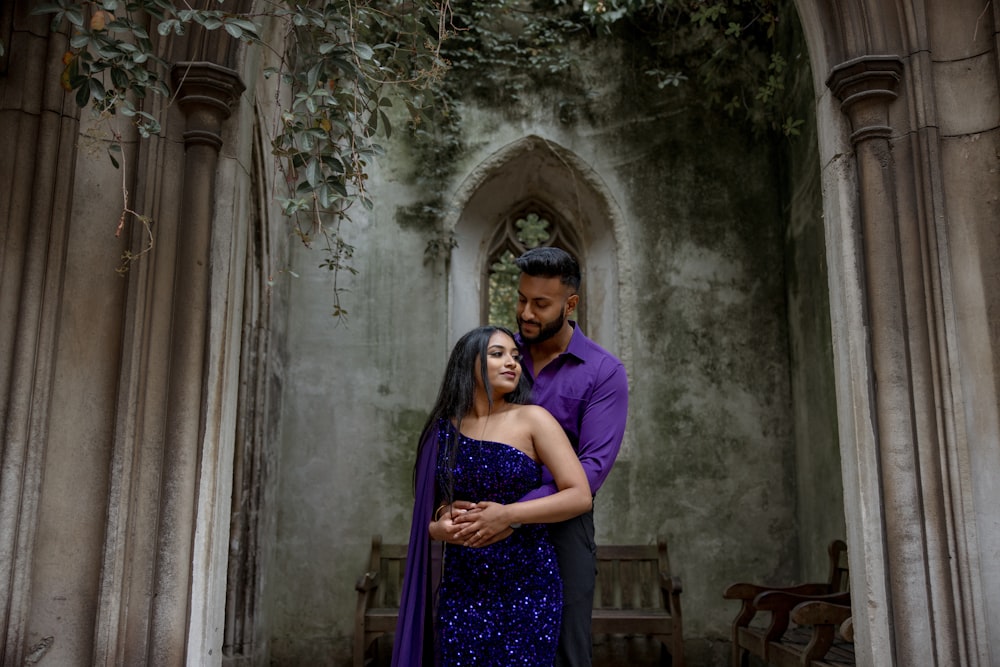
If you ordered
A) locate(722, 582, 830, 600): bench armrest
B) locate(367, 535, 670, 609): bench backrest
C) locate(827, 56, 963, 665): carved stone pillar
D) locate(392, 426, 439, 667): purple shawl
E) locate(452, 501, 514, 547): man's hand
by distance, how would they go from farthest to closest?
locate(367, 535, 670, 609): bench backrest, locate(722, 582, 830, 600): bench armrest, locate(827, 56, 963, 665): carved stone pillar, locate(392, 426, 439, 667): purple shawl, locate(452, 501, 514, 547): man's hand

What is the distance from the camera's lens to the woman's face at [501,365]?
8.50ft

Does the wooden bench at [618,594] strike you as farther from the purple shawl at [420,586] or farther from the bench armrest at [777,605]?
the purple shawl at [420,586]

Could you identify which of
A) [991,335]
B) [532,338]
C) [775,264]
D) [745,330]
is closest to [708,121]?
[775,264]

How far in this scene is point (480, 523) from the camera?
2412 millimetres

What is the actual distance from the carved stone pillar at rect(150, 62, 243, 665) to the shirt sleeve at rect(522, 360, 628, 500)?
1492 millimetres

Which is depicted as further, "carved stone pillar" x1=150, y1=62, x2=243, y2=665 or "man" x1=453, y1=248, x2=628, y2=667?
"carved stone pillar" x1=150, y1=62, x2=243, y2=665

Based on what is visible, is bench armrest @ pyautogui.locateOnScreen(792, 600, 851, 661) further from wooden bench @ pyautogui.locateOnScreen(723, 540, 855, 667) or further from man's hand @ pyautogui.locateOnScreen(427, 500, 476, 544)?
man's hand @ pyautogui.locateOnScreen(427, 500, 476, 544)

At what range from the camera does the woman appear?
2488 mm

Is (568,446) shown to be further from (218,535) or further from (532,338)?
(218,535)

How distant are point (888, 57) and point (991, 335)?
3.93 ft

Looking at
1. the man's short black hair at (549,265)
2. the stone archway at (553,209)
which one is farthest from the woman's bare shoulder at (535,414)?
the stone archway at (553,209)

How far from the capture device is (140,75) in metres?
2.99

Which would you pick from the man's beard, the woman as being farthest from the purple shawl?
the man's beard

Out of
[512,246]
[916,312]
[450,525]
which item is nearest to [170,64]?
[450,525]
